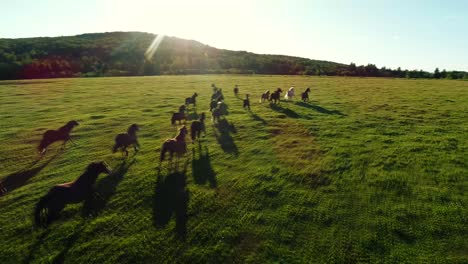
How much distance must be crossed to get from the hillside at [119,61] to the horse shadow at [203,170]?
5936cm

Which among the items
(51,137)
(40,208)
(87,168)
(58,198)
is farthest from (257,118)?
(40,208)

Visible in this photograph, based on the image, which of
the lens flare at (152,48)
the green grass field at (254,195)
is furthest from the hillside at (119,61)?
the green grass field at (254,195)

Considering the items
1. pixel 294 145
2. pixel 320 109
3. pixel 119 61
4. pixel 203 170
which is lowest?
pixel 203 170

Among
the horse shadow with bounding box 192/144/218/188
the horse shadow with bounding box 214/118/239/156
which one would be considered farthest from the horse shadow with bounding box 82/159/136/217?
the horse shadow with bounding box 214/118/239/156

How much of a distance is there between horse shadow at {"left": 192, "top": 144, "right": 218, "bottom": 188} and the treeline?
58275 mm

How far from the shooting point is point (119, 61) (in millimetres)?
97000

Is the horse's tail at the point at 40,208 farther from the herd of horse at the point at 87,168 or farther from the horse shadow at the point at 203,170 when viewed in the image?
the horse shadow at the point at 203,170

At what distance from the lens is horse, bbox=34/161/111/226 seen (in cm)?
952

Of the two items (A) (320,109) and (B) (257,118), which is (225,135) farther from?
(A) (320,109)

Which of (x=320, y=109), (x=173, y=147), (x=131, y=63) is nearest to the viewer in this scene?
(x=173, y=147)

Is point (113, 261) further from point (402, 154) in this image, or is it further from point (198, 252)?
point (402, 154)

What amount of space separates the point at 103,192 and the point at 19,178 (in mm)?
4302

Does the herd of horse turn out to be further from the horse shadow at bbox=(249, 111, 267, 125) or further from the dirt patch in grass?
the dirt patch in grass

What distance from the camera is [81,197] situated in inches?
407
